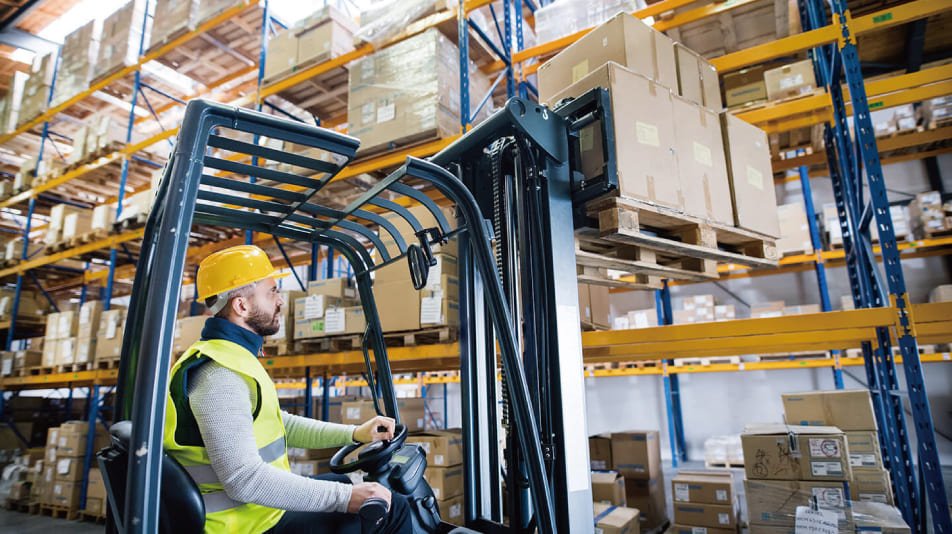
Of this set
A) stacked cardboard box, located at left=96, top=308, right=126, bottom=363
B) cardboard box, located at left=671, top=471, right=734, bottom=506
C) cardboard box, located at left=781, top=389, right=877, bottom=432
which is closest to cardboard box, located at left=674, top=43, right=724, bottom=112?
cardboard box, located at left=781, top=389, right=877, bottom=432

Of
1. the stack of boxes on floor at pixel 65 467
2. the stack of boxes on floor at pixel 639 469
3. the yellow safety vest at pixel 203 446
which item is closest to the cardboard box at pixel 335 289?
the stack of boxes on floor at pixel 639 469

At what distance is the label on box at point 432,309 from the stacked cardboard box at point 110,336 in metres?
5.27

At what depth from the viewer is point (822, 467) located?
3.60 m

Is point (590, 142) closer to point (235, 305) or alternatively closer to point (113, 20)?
point (235, 305)

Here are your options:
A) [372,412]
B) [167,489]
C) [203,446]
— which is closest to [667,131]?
[203,446]

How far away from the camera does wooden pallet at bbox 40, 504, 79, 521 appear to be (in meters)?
6.89

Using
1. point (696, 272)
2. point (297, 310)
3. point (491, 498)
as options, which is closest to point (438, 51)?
point (297, 310)

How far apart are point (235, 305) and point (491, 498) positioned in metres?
1.40

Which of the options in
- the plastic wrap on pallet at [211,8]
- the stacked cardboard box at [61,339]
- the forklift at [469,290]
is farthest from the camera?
the stacked cardboard box at [61,339]

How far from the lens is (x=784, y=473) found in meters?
3.73

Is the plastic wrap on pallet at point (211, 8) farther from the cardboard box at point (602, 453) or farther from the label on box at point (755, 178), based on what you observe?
the cardboard box at point (602, 453)

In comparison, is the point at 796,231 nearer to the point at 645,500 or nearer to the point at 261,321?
the point at 645,500

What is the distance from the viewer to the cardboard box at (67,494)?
22.7 ft

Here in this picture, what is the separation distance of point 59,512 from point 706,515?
8274 mm
